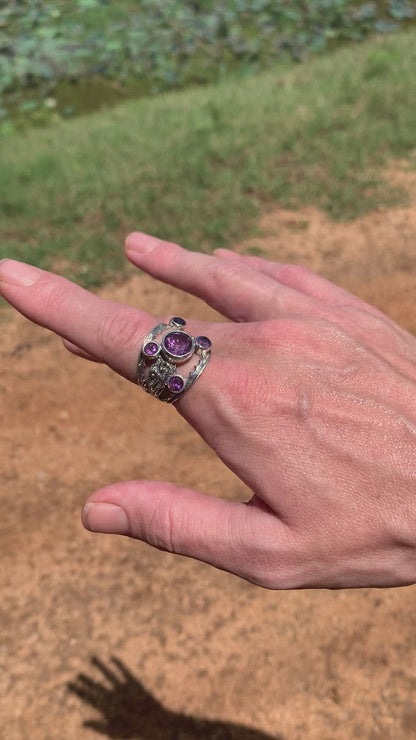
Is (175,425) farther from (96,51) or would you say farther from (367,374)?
(96,51)

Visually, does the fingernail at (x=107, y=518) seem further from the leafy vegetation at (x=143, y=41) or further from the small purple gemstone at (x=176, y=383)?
the leafy vegetation at (x=143, y=41)

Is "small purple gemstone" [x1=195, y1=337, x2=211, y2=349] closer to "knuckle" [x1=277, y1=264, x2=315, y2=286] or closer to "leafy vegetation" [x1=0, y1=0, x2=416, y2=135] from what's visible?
"knuckle" [x1=277, y1=264, x2=315, y2=286]

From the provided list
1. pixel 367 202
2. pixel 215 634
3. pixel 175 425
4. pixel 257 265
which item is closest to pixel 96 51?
pixel 367 202

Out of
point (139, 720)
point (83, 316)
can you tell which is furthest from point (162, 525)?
point (139, 720)

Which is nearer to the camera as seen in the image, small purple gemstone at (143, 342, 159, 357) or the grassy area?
small purple gemstone at (143, 342, 159, 357)

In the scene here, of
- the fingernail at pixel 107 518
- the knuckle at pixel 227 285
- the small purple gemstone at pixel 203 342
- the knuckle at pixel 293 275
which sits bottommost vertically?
the fingernail at pixel 107 518

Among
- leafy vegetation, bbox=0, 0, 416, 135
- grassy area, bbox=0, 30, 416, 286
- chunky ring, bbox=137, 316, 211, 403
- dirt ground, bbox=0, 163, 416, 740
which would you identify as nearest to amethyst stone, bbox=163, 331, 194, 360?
chunky ring, bbox=137, 316, 211, 403

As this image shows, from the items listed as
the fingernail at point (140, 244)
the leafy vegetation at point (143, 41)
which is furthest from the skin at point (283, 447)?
the leafy vegetation at point (143, 41)

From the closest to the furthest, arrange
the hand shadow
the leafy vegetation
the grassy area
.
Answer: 1. the hand shadow
2. the grassy area
3. the leafy vegetation
